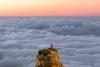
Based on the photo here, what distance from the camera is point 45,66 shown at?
1266cm

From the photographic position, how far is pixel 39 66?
41.9ft

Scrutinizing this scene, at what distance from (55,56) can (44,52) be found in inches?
17.5

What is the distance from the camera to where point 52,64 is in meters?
12.6

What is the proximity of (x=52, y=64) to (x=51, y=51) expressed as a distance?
541mm

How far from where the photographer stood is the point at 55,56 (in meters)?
12.8

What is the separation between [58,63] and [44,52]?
0.66 metres

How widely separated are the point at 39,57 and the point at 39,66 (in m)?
0.35

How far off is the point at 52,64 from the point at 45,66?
0.89 ft

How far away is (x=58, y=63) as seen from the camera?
12734 mm

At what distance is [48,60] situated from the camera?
12656 millimetres

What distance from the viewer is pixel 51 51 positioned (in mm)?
12898

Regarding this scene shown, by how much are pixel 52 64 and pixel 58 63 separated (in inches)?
10.0

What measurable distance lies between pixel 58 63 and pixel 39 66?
0.71 m

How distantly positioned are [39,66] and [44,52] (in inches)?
21.8
